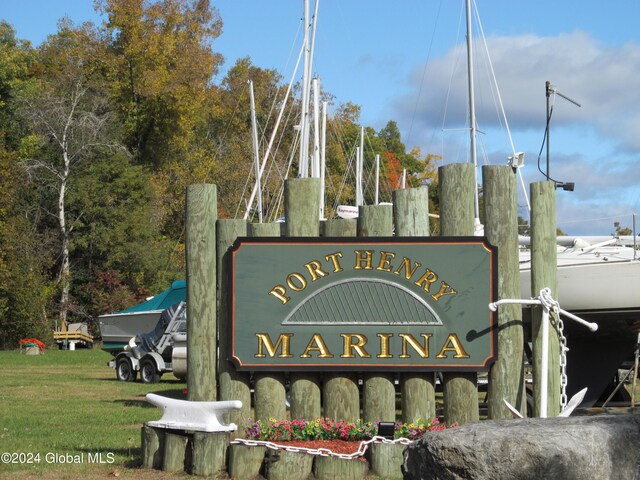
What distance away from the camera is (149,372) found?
68.2ft

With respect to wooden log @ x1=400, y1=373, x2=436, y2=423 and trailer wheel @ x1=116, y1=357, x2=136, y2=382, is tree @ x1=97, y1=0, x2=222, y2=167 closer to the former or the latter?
trailer wheel @ x1=116, y1=357, x2=136, y2=382

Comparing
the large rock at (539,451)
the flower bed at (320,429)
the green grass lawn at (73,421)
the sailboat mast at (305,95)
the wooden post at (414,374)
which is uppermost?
the sailboat mast at (305,95)

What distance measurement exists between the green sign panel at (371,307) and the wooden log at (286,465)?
A: 845 mm

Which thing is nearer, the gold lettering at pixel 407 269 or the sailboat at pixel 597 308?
the gold lettering at pixel 407 269

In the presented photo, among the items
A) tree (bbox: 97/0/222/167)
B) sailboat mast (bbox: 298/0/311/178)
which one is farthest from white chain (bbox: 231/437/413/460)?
tree (bbox: 97/0/222/167)

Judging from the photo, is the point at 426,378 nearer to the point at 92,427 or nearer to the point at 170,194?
the point at 92,427

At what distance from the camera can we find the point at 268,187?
175 feet

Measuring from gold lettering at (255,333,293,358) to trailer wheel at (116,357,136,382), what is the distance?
1323 cm

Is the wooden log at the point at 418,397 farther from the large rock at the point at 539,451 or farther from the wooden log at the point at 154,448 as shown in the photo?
the large rock at the point at 539,451

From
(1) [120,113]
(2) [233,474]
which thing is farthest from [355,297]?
(1) [120,113]

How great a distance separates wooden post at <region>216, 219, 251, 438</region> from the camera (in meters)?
8.77

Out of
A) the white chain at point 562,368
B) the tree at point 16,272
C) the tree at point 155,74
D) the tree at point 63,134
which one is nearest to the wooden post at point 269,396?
the white chain at point 562,368

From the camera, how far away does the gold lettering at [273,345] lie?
8.64 m

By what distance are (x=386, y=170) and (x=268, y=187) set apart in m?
23.6
